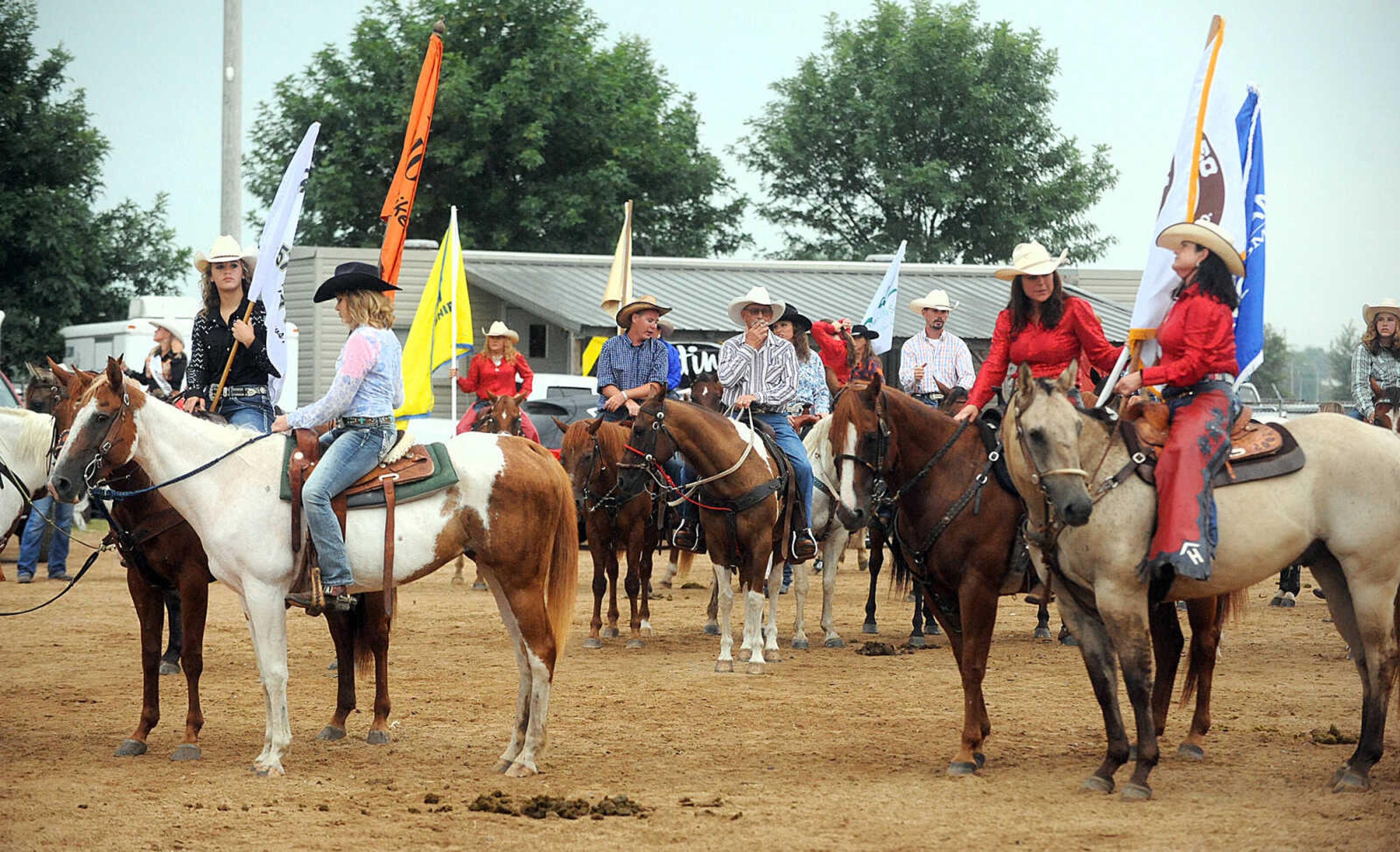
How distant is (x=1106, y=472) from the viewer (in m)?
6.36

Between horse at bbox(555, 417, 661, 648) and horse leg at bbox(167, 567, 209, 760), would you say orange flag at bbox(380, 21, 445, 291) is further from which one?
horse leg at bbox(167, 567, 209, 760)

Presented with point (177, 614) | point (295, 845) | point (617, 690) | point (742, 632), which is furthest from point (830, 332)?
point (295, 845)

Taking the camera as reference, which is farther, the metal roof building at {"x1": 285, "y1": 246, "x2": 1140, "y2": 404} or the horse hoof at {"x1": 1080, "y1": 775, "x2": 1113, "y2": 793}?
the metal roof building at {"x1": 285, "y1": 246, "x2": 1140, "y2": 404}

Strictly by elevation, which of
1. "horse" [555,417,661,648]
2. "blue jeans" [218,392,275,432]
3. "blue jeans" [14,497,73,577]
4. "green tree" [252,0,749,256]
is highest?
"green tree" [252,0,749,256]

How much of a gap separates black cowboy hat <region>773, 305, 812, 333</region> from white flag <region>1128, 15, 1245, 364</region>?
16.2 ft

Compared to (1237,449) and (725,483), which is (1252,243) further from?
(725,483)

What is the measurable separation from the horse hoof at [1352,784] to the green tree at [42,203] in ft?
93.7

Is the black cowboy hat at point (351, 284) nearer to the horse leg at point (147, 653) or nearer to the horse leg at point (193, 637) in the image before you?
the horse leg at point (193, 637)

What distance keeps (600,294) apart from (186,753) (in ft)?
65.1

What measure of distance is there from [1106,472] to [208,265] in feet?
17.8

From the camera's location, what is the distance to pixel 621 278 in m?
15.4

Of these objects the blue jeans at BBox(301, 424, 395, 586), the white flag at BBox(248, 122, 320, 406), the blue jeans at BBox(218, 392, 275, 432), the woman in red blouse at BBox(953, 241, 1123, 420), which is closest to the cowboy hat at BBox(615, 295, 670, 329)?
the white flag at BBox(248, 122, 320, 406)

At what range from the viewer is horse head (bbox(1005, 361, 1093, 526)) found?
20.1 feet

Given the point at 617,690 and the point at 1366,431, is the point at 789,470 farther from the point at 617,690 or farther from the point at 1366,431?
the point at 1366,431
